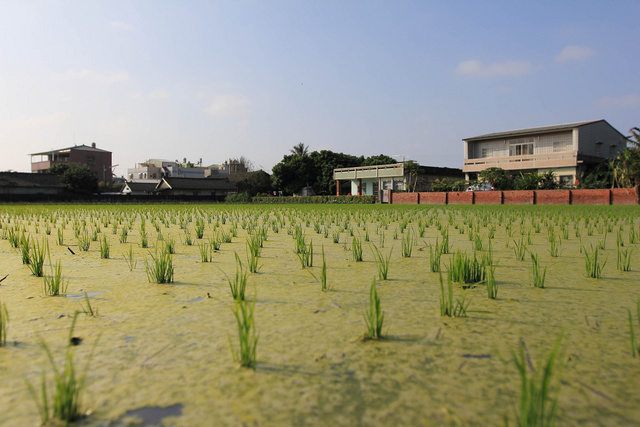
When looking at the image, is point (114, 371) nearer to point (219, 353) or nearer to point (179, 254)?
point (219, 353)

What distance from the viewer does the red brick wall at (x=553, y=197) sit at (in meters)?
20.0

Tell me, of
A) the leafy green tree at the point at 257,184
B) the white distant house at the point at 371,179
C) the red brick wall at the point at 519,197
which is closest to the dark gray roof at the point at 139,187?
the leafy green tree at the point at 257,184

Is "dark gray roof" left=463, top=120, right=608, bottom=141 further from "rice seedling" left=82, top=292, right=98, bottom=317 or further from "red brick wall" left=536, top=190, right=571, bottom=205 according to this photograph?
"rice seedling" left=82, top=292, right=98, bottom=317

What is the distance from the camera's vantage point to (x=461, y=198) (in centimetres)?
2348

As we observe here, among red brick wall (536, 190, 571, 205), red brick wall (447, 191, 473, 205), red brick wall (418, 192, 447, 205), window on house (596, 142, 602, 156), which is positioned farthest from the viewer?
window on house (596, 142, 602, 156)

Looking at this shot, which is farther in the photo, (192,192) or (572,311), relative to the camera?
(192,192)

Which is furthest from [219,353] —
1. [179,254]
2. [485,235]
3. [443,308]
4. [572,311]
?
[485,235]

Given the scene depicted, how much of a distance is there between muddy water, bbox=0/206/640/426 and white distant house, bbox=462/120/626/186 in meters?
26.6

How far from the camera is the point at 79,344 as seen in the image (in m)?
1.50

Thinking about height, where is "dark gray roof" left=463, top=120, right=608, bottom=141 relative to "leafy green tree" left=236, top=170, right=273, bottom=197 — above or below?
above

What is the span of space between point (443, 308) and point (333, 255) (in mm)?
2047

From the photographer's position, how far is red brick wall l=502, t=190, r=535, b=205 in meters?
20.9

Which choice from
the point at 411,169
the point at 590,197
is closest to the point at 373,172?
the point at 411,169

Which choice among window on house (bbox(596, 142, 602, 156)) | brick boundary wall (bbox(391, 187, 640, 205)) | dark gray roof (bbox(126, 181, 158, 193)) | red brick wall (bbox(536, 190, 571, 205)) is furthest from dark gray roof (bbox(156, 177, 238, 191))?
red brick wall (bbox(536, 190, 571, 205))
